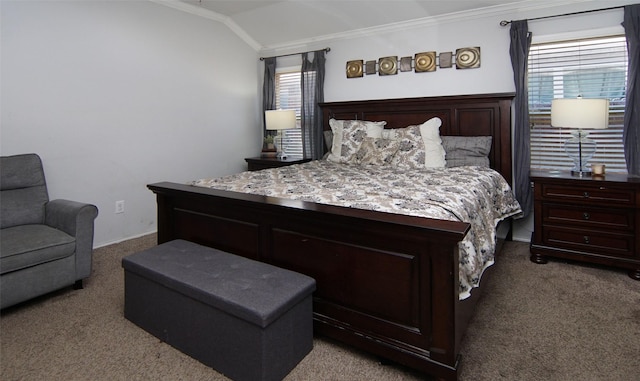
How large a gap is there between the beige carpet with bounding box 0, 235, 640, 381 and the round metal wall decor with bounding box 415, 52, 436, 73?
2315mm

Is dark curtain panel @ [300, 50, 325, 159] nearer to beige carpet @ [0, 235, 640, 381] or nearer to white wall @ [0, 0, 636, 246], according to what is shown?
white wall @ [0, 0, 636, 246]

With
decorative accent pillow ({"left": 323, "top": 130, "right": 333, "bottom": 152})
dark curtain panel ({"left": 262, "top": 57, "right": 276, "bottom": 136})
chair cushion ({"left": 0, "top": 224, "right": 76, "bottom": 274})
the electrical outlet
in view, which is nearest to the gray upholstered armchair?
chair cushion ({"left": 0, "top": 224, "right": 76, "bottom": 274})

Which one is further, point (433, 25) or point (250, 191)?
point (433, 25)

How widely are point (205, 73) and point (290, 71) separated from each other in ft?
3.65

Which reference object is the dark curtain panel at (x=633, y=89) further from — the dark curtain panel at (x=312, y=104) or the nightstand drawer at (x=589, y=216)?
the dark curtain panel at (x=312, y=104)

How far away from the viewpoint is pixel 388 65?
4121mm

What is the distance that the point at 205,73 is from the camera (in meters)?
4.38

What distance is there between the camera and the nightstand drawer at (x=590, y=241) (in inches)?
107

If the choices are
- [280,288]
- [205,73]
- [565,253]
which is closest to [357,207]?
[280,288]

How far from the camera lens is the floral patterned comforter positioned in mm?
1788

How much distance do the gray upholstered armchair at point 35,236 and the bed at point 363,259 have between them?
2.24 feet

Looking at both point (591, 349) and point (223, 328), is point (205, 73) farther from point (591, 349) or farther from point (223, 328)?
point (591, 349)

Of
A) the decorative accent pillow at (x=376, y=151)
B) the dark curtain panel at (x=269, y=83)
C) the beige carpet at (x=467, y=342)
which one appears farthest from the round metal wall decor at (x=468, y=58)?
the dark curtain panel at (x=269, y=83)

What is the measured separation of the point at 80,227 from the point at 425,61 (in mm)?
3468
